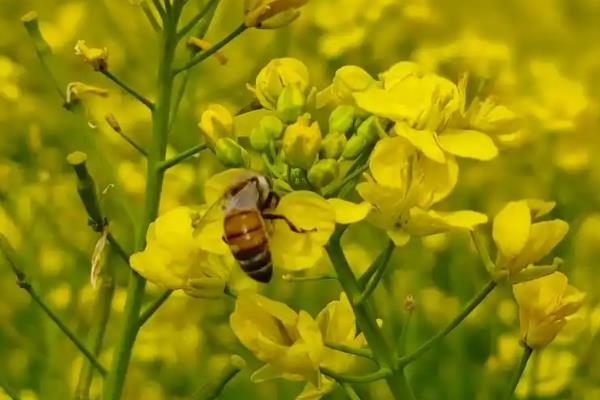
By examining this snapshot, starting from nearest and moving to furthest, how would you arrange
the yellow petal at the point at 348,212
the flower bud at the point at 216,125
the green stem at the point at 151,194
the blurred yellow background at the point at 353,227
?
the yellow petal at the point at 348,212 → the flower bud at the point at 216,125 → the green stem at the point at 151,194 → the blurred yellow background at the point at 353,227

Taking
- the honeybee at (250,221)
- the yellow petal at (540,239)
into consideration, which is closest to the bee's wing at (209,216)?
the honeybee at (250,221)

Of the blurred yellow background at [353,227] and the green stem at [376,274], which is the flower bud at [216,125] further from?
the blurred yellow background at [353,227]

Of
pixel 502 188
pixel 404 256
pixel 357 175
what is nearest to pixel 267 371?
pixel 357 175

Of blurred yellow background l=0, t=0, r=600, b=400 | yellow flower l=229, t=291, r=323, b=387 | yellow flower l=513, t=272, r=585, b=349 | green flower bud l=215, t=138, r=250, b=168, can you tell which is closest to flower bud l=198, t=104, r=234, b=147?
green flower bud l=215, t=138, r=250, b=168

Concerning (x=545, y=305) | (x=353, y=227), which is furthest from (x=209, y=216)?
(x=353, y=227)

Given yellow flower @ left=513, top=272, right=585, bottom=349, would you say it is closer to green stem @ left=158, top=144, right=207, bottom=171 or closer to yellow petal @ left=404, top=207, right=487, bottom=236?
yellow petal @ left=404, top=207, right=487, bottom=236

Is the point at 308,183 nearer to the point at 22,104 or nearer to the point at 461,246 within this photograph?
the point at 461,246
